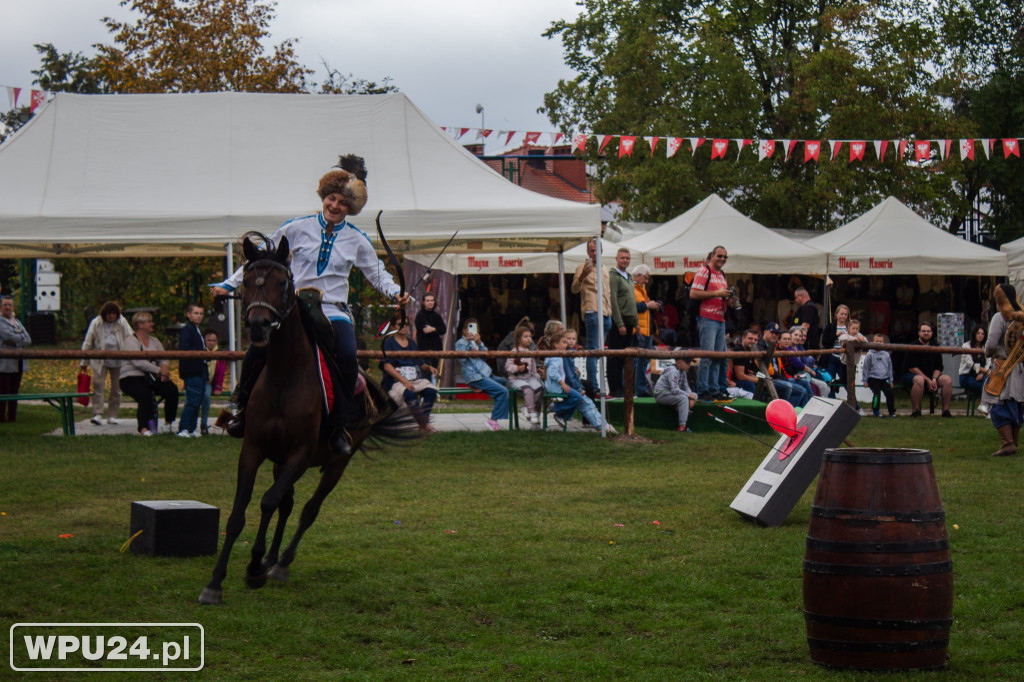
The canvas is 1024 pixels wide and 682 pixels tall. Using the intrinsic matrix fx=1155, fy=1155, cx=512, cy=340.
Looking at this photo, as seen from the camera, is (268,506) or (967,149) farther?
(967,149)

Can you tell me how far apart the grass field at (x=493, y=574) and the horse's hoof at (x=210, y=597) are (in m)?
0.10

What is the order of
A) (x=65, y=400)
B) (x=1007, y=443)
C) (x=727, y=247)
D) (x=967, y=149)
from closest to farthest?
(x=1007, y=443), (x=65, y=400), (x=967, y=149), (x=727, y=247)

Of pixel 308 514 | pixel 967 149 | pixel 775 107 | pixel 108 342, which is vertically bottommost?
pixel 308 514

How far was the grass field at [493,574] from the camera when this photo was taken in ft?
17.1

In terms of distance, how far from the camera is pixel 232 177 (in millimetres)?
14555

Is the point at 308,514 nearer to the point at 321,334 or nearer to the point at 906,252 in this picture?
the point at 321,334

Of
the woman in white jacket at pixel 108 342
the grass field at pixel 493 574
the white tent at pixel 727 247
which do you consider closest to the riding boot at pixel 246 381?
the grass field at pixel 493 574

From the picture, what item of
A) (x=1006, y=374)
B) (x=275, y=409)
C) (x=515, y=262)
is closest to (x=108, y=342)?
(x=515, y=262)

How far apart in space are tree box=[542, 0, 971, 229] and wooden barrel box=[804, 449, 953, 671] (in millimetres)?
21754

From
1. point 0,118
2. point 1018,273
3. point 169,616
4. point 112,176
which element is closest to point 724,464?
point 169,616

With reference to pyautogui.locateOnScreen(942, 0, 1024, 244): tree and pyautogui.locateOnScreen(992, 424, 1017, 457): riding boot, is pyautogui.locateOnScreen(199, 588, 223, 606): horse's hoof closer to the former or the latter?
pyautogui.locateOnScreen(992, 424, 1017, 457): riding boot

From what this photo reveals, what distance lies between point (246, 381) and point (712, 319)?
938cm

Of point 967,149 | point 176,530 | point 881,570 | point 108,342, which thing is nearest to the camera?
point 881,570

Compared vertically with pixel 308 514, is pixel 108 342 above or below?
above
